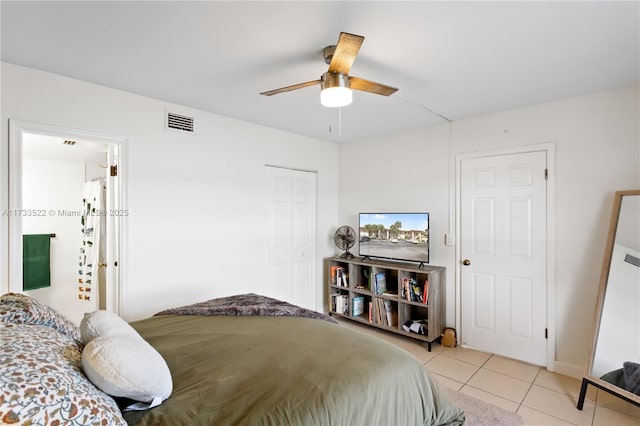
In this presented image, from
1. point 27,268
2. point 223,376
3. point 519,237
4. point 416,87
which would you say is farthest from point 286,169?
point 27,268

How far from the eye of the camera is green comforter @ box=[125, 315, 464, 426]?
3.99 feet

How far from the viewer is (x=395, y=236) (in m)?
3.81

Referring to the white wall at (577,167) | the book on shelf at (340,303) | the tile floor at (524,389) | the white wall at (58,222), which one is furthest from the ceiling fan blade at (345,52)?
the white wall at (58,222)

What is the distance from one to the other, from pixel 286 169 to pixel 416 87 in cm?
195

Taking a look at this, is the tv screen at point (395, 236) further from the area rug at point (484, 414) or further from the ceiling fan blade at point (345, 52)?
the ceiling fan blade at point (345, 52)

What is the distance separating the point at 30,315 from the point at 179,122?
216 centimetres

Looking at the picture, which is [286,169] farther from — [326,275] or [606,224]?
[606,224]

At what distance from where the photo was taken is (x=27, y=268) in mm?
3975

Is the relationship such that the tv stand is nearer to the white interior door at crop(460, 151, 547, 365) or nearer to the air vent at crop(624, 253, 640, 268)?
the white interior door at crop(460, 151, 547, 365)

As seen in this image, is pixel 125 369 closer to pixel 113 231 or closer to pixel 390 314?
pixel 113 231

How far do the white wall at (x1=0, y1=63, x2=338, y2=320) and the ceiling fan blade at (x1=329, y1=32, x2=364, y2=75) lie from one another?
6.21 ft

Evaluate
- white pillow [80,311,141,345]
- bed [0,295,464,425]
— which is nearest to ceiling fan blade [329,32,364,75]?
bed [0,295,464,425]

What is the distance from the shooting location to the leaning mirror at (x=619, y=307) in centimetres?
231

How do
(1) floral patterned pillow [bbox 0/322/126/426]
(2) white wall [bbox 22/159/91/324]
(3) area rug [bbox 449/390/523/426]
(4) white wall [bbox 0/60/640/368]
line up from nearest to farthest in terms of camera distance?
(1) floral patterned pillow [bbox 0/322/126/426] < (3) area rug [bbox 449/390/523/426] < (4) white wall [bbox 0/60/640/368] < (2) white wall [bbox 22/159/91/324]
